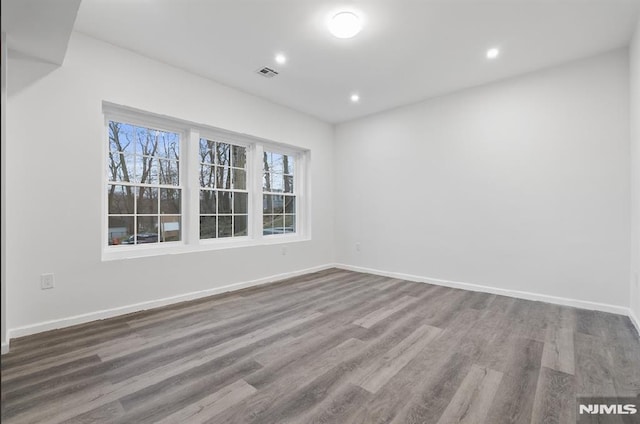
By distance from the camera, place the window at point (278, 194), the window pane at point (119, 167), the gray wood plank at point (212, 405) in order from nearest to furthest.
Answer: the gray wood plank at point (212, 405) → the window pane at point (119, 167) → the window at point (278, 194)

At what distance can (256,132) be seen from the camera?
431cm

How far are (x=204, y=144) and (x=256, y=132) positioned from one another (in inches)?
29.9

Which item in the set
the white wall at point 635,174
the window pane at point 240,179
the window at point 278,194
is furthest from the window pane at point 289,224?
the white wall at point 635,174

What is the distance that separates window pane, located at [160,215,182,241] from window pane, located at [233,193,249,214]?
0.83 m

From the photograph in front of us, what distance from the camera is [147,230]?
3451 millimetres

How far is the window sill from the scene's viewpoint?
313cm

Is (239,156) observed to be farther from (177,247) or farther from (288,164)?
(177,247)

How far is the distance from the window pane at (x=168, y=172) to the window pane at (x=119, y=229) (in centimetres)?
58

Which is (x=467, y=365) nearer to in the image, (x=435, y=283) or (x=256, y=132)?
(x=435, y=283)

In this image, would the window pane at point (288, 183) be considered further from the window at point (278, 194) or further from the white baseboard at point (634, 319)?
the white baseboard at point (634, 319)

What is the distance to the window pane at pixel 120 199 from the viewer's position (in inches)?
125

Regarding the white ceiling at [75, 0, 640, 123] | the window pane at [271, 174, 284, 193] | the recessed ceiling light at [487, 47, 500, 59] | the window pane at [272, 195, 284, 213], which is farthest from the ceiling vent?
the recessed ceiling light at [487, 47, 500, 59]

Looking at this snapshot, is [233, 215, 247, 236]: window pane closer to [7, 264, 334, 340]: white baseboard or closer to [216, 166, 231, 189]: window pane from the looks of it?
[216, 166, 231, 189]: window pane

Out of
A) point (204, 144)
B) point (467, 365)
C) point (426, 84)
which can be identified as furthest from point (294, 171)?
point (467, 365)
